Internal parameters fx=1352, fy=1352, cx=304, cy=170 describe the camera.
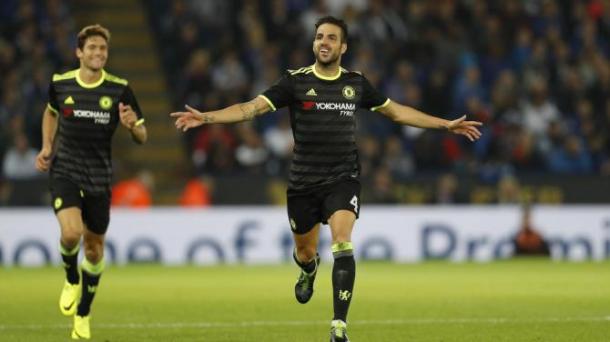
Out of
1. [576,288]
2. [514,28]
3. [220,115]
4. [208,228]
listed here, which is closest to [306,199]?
[220,115]

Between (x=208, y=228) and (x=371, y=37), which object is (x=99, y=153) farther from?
(x=371, y=37)

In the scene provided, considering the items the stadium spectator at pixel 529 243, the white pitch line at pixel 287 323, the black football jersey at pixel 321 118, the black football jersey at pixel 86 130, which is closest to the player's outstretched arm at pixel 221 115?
the black football jersey at pixel 321 118

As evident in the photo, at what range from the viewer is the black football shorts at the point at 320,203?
32.8 feet

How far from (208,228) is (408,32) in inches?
250

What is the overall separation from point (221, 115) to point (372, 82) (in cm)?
1425

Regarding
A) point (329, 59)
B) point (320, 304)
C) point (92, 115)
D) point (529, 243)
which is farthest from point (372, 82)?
point (329, 59)

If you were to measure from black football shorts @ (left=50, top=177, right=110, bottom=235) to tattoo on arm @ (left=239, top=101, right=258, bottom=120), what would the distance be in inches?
67.2

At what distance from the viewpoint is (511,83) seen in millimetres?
24250

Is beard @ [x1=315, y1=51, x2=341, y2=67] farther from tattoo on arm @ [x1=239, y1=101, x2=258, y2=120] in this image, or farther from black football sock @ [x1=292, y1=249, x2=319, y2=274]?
black football sock @ [x1=292, y1=249, x2=319, y2=274]

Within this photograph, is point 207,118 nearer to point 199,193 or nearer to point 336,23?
point 336,23

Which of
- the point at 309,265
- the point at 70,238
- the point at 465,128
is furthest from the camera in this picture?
the point at 309,265

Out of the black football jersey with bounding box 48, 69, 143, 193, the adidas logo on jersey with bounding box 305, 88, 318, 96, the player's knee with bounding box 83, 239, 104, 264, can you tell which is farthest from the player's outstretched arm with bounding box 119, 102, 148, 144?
the adidas logo on jersey with bounding box 305, 88, 318, 96

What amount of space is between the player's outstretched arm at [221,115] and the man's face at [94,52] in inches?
51.4

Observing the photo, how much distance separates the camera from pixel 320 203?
33.9 ft
